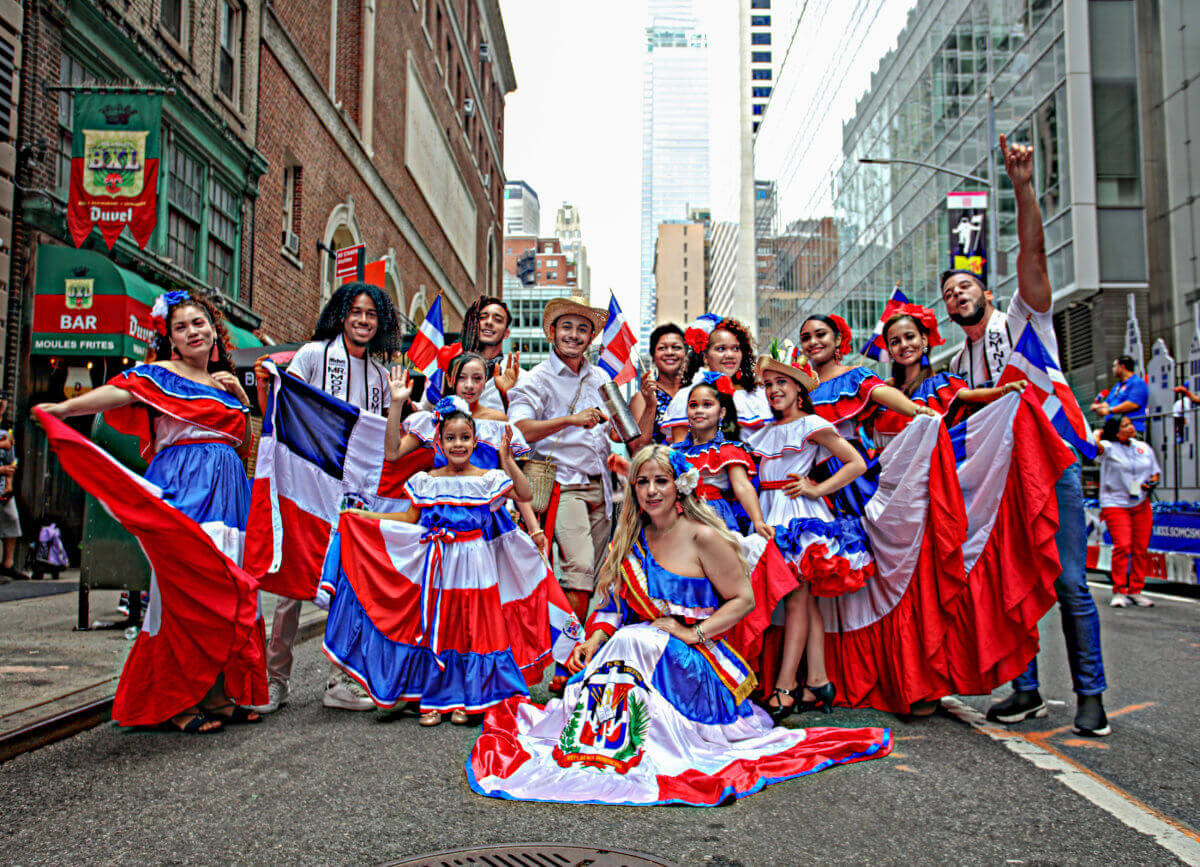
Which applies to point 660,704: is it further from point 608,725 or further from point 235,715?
point 235,715

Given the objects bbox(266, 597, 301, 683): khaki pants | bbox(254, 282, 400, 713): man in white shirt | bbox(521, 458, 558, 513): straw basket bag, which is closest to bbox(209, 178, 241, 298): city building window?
bbox(254, 282, 400, 713): man in white shirt

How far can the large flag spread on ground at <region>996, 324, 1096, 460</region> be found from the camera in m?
4.52

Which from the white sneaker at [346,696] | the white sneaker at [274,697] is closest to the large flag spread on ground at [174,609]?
the white sneaker at [274,697]

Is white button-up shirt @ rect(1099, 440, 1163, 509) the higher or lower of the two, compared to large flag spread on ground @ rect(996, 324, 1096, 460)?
lower

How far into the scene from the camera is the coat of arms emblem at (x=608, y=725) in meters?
3.52

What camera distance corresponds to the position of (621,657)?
3.83 metres

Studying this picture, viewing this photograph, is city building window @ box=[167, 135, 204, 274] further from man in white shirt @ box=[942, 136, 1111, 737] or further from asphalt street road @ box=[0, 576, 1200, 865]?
man in white shirt @ box=[942, 136, 1111, 737]

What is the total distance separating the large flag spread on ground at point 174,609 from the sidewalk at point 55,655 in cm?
42

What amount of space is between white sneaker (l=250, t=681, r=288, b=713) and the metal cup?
2.42 meters

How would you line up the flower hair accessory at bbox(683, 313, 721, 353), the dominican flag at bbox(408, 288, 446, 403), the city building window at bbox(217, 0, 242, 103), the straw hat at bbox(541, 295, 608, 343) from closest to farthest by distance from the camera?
the straw hat at bbox(541, 295, 608, 343) → the flower hair accessory at bbox(683, 313, 721, 353) → the dominican flag at bbox(408, 288, 446, 403) → the city building window at bbox(217, 0, 242, 103)

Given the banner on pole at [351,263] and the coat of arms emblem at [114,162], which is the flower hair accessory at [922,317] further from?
the banner on pole at [351,263]

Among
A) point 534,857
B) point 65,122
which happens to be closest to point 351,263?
point 65,122

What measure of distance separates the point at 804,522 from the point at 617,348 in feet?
6.59

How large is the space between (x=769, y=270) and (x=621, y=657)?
66.4 m
